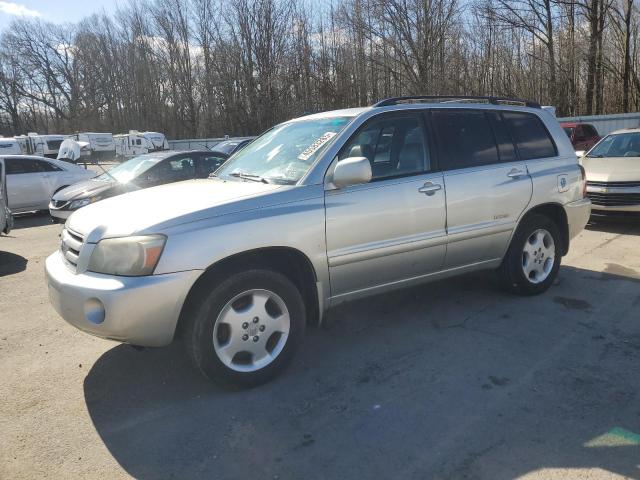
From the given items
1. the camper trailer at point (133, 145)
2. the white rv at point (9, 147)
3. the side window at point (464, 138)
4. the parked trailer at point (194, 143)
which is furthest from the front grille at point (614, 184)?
the camper trailer at point (133, 145)

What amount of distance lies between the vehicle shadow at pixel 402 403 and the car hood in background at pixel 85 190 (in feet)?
19.8

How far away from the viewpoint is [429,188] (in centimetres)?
401

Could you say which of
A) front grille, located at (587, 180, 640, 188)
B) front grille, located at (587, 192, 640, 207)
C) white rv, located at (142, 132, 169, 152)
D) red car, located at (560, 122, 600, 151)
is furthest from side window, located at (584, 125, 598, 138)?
white rv, located at (142, 132, 169, 152)

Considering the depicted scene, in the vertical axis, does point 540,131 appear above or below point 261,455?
above

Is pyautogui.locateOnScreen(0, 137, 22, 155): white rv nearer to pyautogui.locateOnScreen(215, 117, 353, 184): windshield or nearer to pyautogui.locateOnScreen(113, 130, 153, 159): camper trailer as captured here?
pyautogui.locateOnScreen(113, 130, 153, 159): camper trailer

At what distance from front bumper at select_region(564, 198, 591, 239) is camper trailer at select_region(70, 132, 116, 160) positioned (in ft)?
127

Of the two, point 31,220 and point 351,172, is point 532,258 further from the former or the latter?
point 31,220

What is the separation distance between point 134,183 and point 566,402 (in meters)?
8.03

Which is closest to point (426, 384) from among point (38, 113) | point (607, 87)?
point (607, 87)

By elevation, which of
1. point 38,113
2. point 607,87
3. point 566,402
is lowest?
point 566,402

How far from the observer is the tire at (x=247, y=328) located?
3.13m

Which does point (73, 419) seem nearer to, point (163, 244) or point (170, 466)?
point (170, 466)

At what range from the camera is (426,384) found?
3.37 meters

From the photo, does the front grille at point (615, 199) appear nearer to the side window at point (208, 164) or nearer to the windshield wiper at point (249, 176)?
the windshield wiper at point (249, 176)
